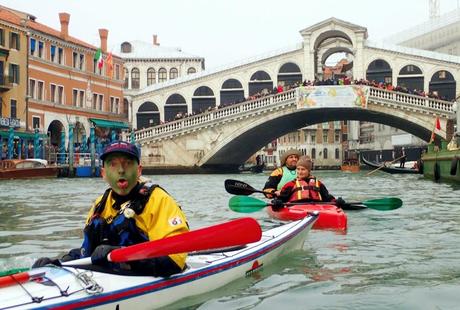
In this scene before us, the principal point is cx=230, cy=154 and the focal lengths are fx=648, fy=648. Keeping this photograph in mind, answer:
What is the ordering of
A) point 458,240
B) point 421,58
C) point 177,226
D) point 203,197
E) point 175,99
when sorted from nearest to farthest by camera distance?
1. point 177,226
2. point 458,240
3. point 203,197
4. point 421,58
5. point 175,99

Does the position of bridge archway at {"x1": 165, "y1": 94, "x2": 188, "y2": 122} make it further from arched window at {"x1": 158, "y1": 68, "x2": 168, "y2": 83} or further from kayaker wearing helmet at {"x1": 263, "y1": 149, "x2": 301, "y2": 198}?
kayaker wearing helmet at {"x1": 263, "y1": 149, "x2": 301, "y2": 198}

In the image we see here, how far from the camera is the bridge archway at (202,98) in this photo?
38.5m

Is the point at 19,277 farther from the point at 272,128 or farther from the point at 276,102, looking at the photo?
the point at 272,128

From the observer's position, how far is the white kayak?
9.84 feet

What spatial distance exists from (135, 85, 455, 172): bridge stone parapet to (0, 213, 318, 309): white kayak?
26.4 meters

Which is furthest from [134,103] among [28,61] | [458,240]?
[458,240]

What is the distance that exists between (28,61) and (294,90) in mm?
12705

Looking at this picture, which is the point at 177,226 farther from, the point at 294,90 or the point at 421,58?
the point at 421,58

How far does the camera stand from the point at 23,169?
24.2 m

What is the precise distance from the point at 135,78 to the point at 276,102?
20984 mm

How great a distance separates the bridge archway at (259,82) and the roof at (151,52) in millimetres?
11812

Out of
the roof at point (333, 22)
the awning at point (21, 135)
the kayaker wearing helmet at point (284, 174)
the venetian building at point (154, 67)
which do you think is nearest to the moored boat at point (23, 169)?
the awning at point (21, 135)

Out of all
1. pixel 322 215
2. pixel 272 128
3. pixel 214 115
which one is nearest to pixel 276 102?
pixel 214 115

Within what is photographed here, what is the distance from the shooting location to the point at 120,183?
12.3ft
